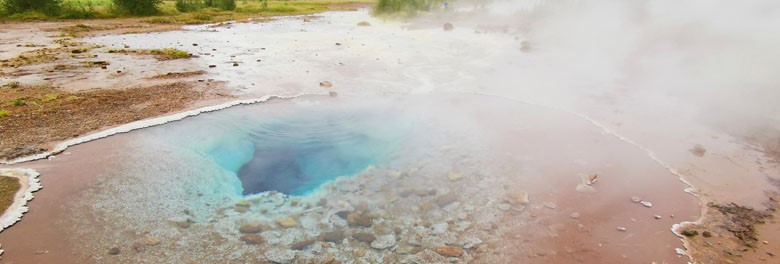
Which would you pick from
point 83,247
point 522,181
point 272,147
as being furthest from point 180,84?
point 522,181

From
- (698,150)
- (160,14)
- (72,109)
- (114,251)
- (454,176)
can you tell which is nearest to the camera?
(114,251)

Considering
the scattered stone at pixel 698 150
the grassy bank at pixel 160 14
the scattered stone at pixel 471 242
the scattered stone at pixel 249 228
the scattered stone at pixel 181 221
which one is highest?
the grassy bank at pixel 160 14

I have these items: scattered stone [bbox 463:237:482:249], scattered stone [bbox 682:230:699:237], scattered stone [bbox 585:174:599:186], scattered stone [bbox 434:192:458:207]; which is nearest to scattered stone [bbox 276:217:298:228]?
scattered stone [bbox 434:192:458:207]

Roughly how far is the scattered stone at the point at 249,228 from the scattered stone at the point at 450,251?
6.62 ft

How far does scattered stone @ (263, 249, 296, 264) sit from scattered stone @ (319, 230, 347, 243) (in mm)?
372

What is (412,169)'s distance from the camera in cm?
628

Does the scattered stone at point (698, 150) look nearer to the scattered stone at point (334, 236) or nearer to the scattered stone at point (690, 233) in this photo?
the scattered stone at point (690, 233)

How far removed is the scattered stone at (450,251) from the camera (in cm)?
447

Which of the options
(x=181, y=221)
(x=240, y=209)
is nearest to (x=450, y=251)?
(x=240, y=209)

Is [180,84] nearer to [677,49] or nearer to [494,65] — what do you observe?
[494,65]

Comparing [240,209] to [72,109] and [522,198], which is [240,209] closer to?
[522,198]

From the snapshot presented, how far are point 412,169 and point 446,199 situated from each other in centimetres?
92

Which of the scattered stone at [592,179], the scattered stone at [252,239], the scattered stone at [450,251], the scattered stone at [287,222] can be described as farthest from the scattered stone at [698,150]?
the scattered stone at [252,239]

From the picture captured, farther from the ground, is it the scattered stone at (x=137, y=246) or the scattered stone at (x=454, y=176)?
the scattered stone at (x=454, y=176)
